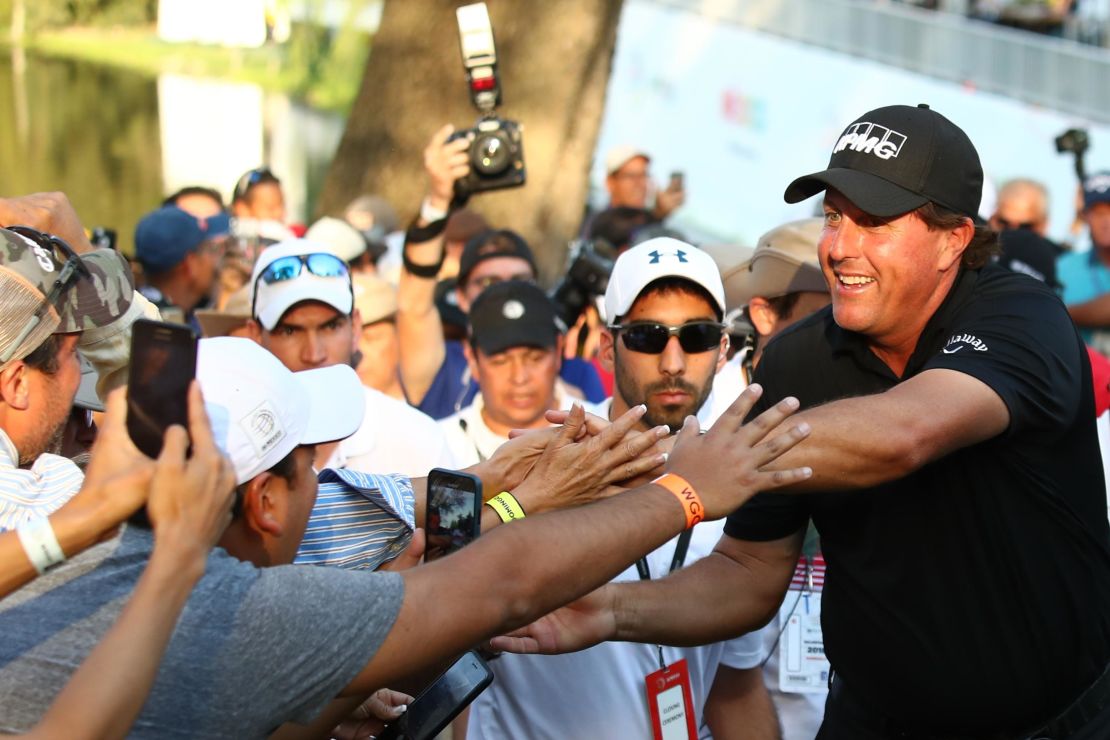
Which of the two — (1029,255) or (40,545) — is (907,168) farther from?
(1029,255)

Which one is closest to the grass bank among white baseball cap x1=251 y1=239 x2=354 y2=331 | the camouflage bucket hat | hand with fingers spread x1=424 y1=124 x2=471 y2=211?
hand with fingers spread x1=424 y1=124 x2=471 y2=211

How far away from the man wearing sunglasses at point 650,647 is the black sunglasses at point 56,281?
1.53 metres

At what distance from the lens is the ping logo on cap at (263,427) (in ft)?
8.28

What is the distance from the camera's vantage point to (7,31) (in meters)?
14.9

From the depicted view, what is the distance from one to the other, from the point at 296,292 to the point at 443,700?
2251 mm

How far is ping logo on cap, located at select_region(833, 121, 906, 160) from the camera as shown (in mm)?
3334

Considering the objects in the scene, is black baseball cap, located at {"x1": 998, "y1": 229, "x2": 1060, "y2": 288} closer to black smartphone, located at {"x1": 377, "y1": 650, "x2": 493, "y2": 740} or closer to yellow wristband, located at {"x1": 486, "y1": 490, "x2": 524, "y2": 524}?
yellow wristband, located at {"x1": 486, "y1": 490, "x2": 524, "y2": 524}

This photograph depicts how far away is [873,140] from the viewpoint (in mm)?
3375

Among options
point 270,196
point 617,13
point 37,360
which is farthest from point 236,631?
point 617,13

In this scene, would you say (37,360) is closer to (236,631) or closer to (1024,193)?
(236,631)

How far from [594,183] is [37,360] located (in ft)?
44.8

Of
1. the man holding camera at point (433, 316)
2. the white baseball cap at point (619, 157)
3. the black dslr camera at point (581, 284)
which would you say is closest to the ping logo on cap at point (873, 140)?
the man holding camera at point (433, 316)

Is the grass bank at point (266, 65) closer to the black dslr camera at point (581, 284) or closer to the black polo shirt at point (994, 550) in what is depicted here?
the black dslr camera at point (581, 284)

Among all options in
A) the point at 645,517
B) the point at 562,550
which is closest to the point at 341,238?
the point at 645,517
